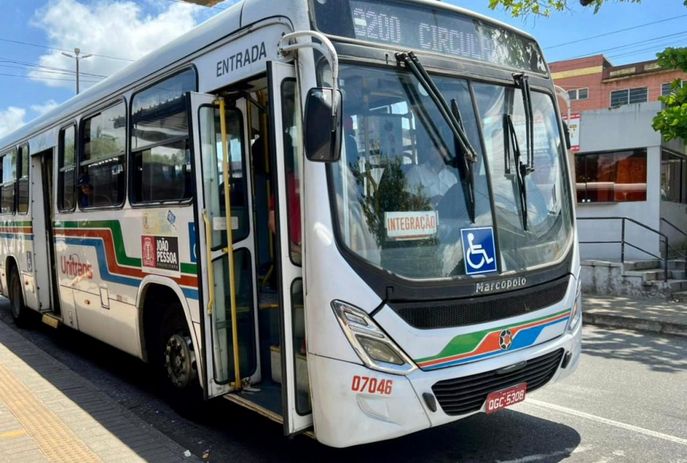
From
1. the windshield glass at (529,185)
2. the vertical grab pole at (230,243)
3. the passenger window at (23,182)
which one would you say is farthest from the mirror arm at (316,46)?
the passenger window at (23,182)

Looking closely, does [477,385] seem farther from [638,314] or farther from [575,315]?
[638,314]

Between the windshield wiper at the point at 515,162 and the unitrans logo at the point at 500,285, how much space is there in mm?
391

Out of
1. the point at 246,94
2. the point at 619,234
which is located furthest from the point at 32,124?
the point at 619,234

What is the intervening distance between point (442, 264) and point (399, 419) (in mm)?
959

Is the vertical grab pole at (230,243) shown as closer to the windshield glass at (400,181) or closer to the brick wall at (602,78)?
the windshield glass at (400,181)

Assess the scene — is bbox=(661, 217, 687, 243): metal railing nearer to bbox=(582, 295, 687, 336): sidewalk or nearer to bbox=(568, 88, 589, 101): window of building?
bbox=(582, 295, 687, 336): sidewalk

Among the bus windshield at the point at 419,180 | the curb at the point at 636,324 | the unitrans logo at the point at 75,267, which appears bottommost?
the curb at the point at 636,324

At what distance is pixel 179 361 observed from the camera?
17.3 feet

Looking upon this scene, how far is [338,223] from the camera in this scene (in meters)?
3.59

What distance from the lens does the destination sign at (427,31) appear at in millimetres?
3826

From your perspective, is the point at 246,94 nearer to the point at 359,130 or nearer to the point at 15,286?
the point at 359,130

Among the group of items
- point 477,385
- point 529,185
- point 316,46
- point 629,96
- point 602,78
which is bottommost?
point 477,385

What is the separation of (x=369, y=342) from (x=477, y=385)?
2.71 ft

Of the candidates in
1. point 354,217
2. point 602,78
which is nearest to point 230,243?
point 354,217
